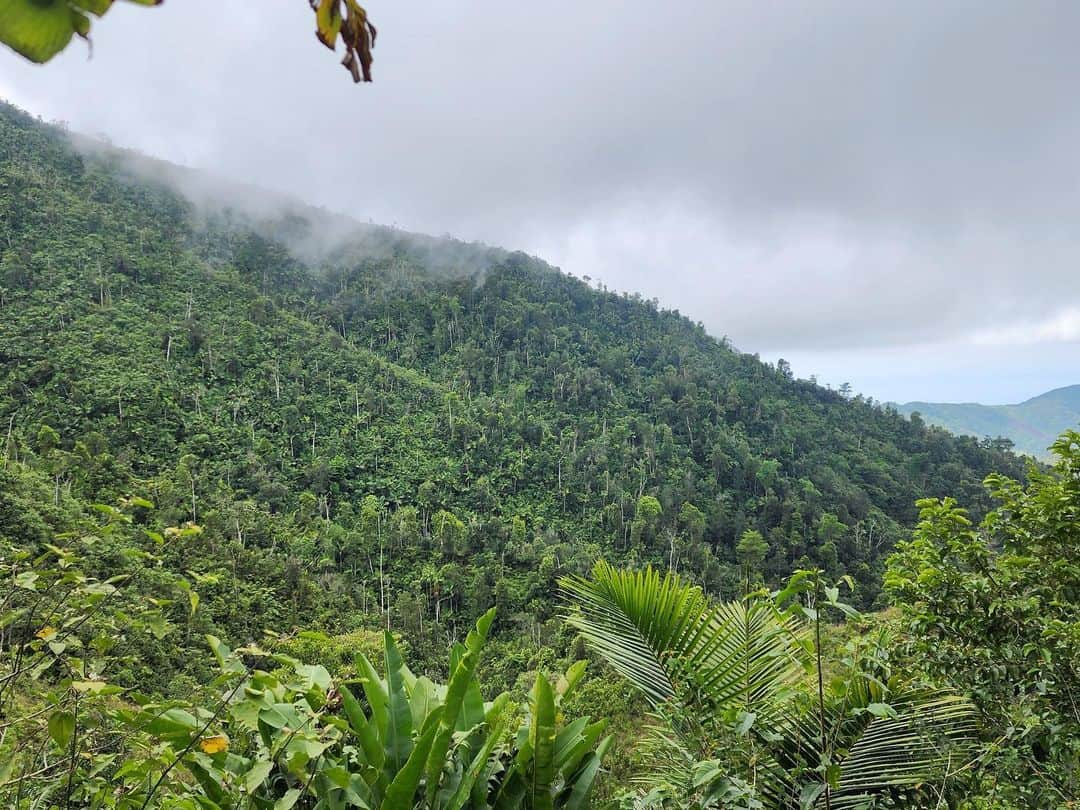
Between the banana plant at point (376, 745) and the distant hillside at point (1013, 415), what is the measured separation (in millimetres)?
165666

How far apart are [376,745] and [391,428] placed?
46.4 m

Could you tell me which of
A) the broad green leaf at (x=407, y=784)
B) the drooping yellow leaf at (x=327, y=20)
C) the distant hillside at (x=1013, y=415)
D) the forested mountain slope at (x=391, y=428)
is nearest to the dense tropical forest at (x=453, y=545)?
the broad green leaf at (x=407, y=784)

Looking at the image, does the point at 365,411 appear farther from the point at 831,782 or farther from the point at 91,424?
the point at 831,782

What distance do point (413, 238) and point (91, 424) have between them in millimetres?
58667

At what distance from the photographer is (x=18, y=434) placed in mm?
27500

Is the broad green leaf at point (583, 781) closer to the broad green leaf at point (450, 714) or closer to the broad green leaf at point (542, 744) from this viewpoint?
the broad green leaf at point (542, 744)

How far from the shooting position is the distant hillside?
13975 cm

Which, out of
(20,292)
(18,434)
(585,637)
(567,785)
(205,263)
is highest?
(205,263)

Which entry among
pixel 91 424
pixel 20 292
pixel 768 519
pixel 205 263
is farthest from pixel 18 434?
pixel 768 519

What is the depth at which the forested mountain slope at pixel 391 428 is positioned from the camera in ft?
91.3

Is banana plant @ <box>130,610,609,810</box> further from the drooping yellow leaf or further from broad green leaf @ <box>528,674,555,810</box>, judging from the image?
the drooping yellow leaf

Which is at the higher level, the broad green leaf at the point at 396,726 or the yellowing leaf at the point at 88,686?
the yellowing leaf at the point at 88,686

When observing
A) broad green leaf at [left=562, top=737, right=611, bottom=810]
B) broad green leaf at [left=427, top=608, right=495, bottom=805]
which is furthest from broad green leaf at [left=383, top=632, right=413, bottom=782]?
broad green leaf at [left=562, top=737, right=611, bottom=810]

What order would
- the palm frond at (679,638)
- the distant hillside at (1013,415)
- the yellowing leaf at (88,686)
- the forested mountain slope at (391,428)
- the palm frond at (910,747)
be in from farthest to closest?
the distant hillside at (1013,415)
the forested mountain slope at (391,428)
the palm frond at (679,638)
the palm frond at (910,747)
the yellowing leaf at (88,686)
